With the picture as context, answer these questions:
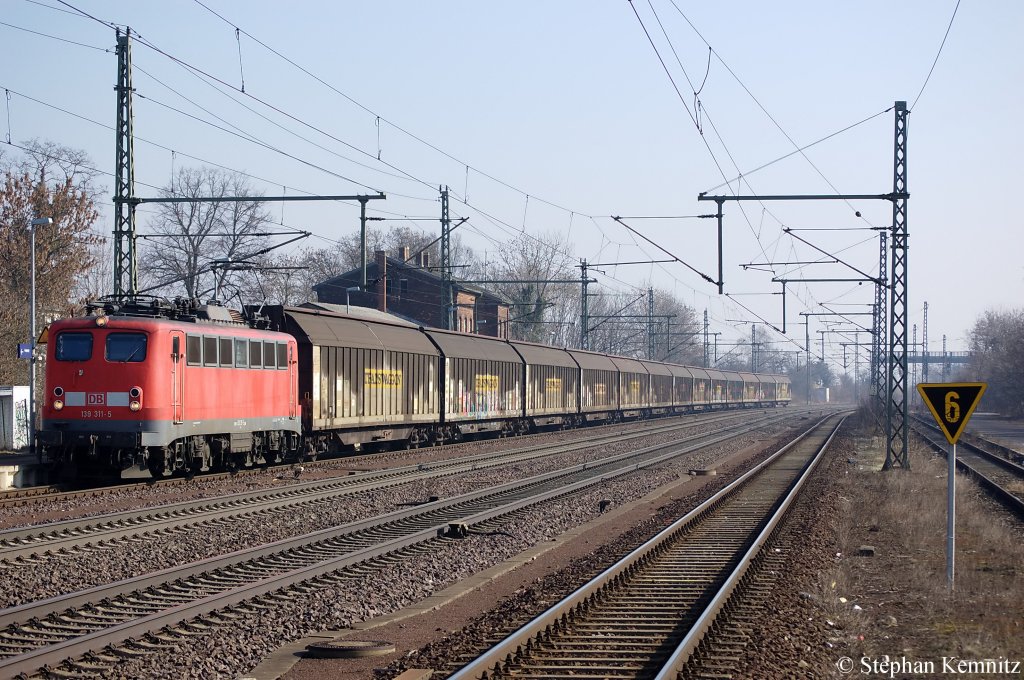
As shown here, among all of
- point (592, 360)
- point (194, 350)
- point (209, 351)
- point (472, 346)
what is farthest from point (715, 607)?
point (592, 360)

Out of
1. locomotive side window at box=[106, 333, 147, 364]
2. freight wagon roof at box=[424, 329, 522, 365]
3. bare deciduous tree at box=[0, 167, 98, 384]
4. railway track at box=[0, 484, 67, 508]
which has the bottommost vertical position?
railway track at box=[0, 484, 67, 508]

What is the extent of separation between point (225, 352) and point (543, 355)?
83.4 ft

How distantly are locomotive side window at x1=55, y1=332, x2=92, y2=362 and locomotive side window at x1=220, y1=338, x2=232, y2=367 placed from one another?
2.69 m

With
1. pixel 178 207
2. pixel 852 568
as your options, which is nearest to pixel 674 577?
pixel 852 568

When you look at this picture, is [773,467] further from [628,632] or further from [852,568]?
[628,632]

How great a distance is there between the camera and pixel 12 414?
29109mm

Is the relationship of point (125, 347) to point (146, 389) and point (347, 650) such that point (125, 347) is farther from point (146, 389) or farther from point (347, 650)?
point (347, 650)

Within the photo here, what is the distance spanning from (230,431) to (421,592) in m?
11.7

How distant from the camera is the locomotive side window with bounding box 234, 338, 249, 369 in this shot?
71.9ft

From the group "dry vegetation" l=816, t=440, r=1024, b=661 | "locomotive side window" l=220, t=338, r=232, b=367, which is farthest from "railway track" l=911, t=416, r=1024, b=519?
"locomotive side window" l=220, t=338, r=232, b=367

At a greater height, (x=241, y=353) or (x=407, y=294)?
(x=407, y=294)

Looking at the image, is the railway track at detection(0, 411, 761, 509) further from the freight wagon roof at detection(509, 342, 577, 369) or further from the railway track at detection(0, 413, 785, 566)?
the freight wagon roof at detection(509, 342, 577, 369)

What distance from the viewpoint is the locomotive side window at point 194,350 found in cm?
2015

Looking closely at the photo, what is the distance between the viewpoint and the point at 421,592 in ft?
36.4
